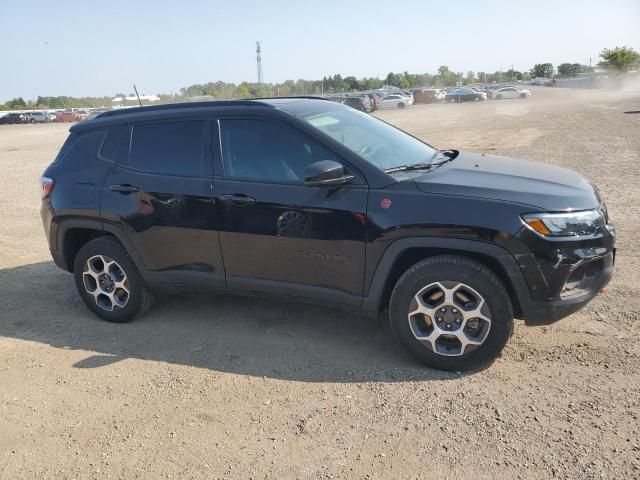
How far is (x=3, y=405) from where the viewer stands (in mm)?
3699

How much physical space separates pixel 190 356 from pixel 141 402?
Result: 2.10ft

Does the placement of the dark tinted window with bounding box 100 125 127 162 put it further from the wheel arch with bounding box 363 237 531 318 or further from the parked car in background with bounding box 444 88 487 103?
the parked car in background with bounding box 444 88 487 103

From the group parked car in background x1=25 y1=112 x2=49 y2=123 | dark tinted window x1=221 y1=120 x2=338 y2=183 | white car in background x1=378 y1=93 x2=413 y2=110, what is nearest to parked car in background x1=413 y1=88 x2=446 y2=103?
white car in background x1=378 y1=93 x2=413 y2=110

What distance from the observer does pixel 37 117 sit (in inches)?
2272

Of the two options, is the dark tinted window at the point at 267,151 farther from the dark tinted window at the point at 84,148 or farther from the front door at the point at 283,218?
the dark tinted window at the point at 84,148

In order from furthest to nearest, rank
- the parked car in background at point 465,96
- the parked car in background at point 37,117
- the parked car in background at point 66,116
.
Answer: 1. the parked car in background at point 465,96
2. the parked car in background at point 37,117
3. the parked car in background at point 66,116

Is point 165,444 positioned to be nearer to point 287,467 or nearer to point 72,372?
point 287,467

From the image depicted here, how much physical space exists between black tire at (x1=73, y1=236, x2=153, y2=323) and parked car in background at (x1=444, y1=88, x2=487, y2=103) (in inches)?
2361

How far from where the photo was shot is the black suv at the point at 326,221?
3.48m

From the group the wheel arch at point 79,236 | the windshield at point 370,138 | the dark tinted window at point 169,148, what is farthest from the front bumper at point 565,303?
the wheel arch at point 79,236

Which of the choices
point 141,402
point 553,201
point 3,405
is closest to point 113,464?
point 141,402

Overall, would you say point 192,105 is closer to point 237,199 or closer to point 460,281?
point 237,199

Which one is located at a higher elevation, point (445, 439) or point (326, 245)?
point (326, 245)

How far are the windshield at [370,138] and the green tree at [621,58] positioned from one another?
102 m
